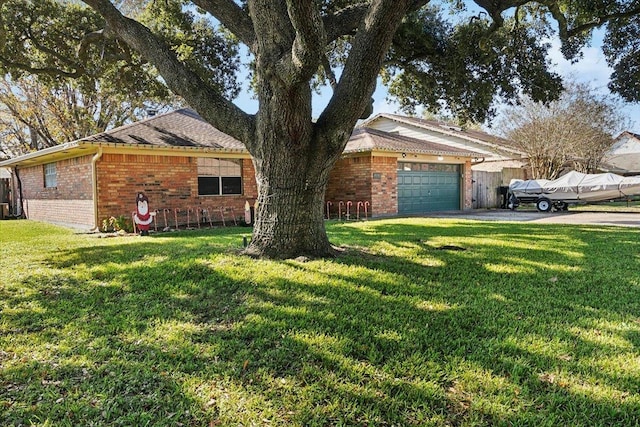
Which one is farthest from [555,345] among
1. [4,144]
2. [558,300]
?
[4,144]

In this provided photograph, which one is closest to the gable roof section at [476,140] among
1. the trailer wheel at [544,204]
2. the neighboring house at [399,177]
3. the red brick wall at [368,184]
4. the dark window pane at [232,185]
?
the neighboring house at [399,177]

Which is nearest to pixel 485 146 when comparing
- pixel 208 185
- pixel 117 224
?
pixel 208 185

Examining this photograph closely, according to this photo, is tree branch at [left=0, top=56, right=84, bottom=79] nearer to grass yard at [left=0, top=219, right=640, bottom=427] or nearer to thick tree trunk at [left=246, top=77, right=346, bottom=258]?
grass yard at [left=0, top=219, right=640, bottom=427]

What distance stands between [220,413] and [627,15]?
10.4m

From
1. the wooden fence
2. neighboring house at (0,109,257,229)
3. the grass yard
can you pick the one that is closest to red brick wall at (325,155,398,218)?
neighboring house at (0,109,257,229)

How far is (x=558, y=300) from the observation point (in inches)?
177

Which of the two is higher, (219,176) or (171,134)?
(171,134)

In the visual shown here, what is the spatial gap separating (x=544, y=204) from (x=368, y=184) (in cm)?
843

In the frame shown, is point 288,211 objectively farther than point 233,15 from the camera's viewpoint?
No

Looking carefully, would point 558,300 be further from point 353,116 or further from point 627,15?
point 627,15

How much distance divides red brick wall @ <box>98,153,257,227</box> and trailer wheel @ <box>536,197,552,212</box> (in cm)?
1346

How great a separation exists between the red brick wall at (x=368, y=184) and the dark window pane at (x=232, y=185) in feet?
12.7

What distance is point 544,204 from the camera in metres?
18.1

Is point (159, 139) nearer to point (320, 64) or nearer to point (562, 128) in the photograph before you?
point (320, 64)
